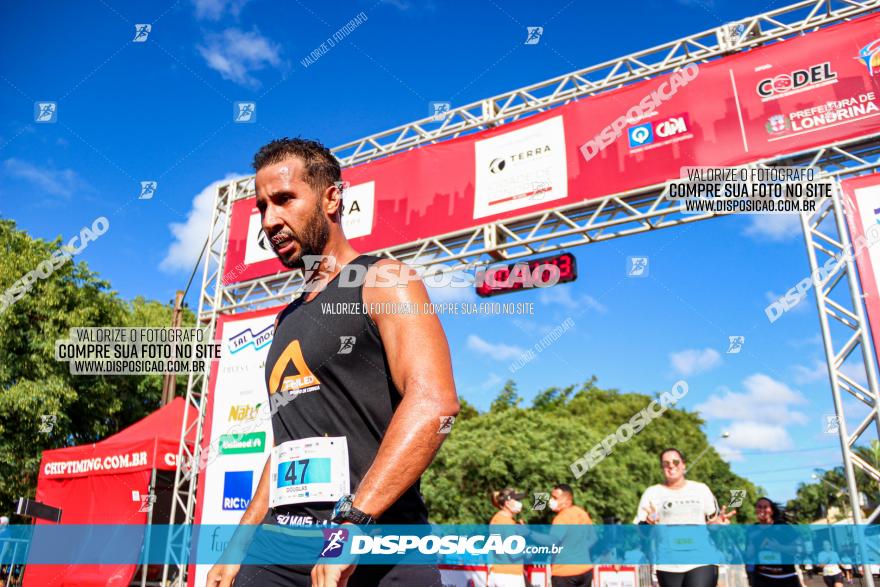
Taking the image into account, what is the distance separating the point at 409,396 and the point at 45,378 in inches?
747

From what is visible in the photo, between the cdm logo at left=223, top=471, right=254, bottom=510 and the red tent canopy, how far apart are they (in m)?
1.46

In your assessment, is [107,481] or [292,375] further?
[107,481]

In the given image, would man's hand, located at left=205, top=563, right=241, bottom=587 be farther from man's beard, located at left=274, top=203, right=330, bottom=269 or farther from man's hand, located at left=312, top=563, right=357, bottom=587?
man's beard, located at left=274, top=203, right=330, bottom=269

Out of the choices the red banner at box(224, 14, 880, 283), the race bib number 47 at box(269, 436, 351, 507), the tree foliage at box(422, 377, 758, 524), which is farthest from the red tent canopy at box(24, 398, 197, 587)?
the tree foliage at box(422, 377, 758, 524)

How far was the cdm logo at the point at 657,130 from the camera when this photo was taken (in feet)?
22.1

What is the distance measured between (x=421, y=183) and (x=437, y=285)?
4.99ft

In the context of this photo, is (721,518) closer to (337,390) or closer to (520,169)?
(520,169)

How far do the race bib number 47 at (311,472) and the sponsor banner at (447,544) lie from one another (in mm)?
78

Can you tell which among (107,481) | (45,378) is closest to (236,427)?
(107,481)

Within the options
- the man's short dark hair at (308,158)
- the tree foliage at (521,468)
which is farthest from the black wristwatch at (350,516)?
the tree foliage at (521,468)

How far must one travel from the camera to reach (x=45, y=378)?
16781mm

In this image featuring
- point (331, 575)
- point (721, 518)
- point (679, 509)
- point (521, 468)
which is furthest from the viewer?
point (521, 468)

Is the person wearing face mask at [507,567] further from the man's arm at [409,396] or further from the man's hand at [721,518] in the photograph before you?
the man's arm at [409,396]

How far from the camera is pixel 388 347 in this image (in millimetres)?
1451
